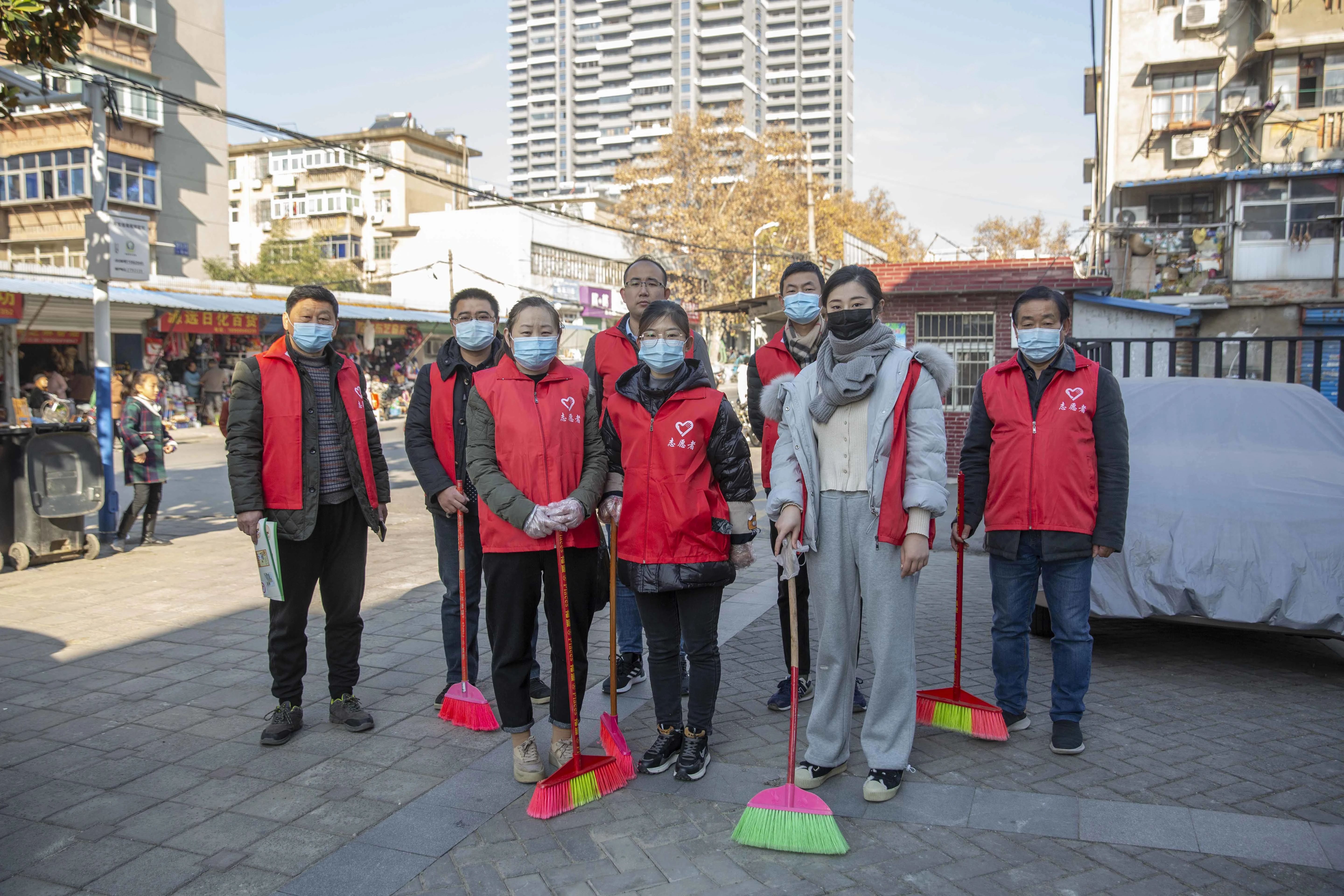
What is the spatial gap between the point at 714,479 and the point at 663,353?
0.56 metres

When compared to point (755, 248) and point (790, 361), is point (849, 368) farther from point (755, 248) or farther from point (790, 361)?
point (755, 248)

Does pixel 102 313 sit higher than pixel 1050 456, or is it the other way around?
pixel 102 313

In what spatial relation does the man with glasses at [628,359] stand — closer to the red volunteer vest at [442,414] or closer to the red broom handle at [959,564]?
the red volunteer vest at [442,414]

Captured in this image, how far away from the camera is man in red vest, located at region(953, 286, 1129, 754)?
158 inches

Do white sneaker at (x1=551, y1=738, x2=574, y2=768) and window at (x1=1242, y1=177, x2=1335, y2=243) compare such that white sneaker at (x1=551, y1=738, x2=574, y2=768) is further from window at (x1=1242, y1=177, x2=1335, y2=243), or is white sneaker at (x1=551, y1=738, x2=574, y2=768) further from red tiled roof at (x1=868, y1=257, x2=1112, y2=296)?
window at (x1=1242, y1=177, x2=1335, y2=243)

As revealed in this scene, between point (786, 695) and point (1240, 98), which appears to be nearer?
point (786, 695)

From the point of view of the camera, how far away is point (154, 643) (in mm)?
5840

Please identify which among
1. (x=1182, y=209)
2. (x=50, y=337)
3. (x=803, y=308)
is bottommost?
(x=803, y=308)

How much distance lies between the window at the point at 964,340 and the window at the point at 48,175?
29.6 meters

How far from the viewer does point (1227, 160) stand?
2633 centimetres

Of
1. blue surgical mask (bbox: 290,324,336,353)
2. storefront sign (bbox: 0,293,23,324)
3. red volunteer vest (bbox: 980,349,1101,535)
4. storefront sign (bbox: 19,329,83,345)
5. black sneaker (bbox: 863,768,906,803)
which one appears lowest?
black sneaker (bbox: 863,768,906,803)

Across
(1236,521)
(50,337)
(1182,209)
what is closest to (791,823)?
(1236,521)

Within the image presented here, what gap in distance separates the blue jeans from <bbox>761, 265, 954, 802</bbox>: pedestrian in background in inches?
30.3

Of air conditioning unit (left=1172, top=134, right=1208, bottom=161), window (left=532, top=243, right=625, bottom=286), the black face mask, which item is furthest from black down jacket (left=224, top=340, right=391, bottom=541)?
window (left=532, top=243, right=625, bottom=286)
